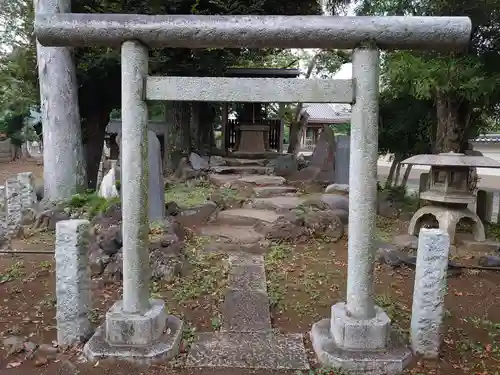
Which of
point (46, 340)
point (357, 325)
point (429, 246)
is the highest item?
point (429, 246)

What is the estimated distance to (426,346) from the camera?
3617mm

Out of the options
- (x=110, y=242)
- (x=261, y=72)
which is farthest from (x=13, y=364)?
(x=261, y=72)

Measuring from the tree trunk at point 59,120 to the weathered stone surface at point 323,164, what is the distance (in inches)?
233

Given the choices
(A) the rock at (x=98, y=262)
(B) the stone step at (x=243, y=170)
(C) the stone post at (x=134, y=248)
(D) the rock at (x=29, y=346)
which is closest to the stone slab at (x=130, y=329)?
(C) the stone post at (x=134, y=248)

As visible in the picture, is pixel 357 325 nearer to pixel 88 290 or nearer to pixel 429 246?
pixel 429 246

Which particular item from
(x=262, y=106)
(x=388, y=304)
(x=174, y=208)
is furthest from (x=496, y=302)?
(x=262, y=106)

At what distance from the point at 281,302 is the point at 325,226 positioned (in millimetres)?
2721

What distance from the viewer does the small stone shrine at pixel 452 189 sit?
659 cm

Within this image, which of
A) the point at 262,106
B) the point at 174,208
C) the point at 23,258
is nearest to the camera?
the point at 23,258

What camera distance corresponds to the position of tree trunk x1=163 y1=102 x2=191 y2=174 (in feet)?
43.9

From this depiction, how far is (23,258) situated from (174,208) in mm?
2664

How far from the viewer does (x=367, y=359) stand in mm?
3393

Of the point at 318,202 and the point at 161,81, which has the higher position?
the point at 161,81

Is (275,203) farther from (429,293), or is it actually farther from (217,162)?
(429,293)
